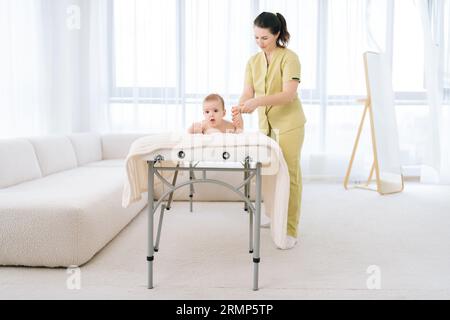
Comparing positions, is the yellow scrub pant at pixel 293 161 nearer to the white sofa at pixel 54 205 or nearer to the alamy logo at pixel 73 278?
the white sofa at pixel 54 205

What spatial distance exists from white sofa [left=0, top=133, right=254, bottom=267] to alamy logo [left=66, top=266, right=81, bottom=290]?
3 cm

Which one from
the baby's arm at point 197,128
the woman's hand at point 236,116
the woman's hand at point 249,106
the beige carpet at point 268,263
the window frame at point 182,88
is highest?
the window frame at point 182,88

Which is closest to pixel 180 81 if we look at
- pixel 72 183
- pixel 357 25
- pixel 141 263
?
pixel 357 25

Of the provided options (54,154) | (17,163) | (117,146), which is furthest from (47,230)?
(117,146)

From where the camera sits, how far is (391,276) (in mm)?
1586

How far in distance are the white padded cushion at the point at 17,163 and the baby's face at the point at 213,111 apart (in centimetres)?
113

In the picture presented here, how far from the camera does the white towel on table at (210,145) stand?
1.36 meters

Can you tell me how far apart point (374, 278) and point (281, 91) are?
3.25ft

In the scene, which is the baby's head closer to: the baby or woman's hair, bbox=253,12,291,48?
the baby

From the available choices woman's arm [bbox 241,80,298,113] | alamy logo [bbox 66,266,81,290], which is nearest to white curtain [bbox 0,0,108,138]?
alamy logo [bbox 66,266,81,290]

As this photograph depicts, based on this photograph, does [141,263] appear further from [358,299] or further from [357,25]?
[357,25]

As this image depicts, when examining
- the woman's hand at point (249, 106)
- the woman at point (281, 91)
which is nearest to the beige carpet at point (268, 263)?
the woman at point (281, 91)

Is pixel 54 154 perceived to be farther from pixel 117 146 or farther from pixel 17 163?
pixel 117 146

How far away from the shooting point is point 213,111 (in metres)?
1.81
